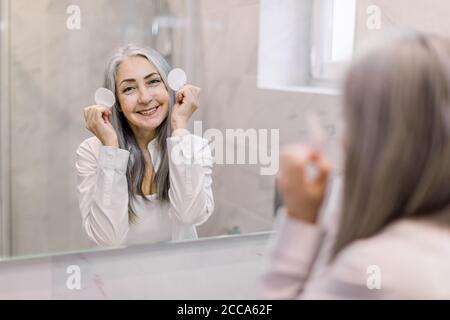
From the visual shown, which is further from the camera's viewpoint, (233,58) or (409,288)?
(233,58)

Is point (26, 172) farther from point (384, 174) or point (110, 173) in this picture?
point (384, 174)

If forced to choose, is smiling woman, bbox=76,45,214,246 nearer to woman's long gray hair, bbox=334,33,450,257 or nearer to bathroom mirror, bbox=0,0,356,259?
bathroom mirror, bbox=0,0,356,259

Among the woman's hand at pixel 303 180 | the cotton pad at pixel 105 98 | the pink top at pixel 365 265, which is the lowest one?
the pink top at pixel 365 265

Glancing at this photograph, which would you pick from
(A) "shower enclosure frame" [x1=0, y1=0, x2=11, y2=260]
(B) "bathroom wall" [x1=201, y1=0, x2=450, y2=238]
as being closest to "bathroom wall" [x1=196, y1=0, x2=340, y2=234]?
(B) "bathroom wall" [x1=201, y1=0, x2=450, y2=238]

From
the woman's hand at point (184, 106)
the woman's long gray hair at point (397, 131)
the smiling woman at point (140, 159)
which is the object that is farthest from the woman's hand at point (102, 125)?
the woman's long gray hair at point (397, 131)

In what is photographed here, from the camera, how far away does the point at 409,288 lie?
56cm

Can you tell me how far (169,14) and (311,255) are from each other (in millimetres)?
538

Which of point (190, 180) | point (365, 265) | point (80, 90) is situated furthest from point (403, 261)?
point (80, 90)

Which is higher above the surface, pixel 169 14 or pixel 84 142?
pixel 169 14

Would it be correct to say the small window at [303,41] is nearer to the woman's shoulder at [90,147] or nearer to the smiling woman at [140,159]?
the smiling woman at [140,159]

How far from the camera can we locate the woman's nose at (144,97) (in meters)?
0.89
